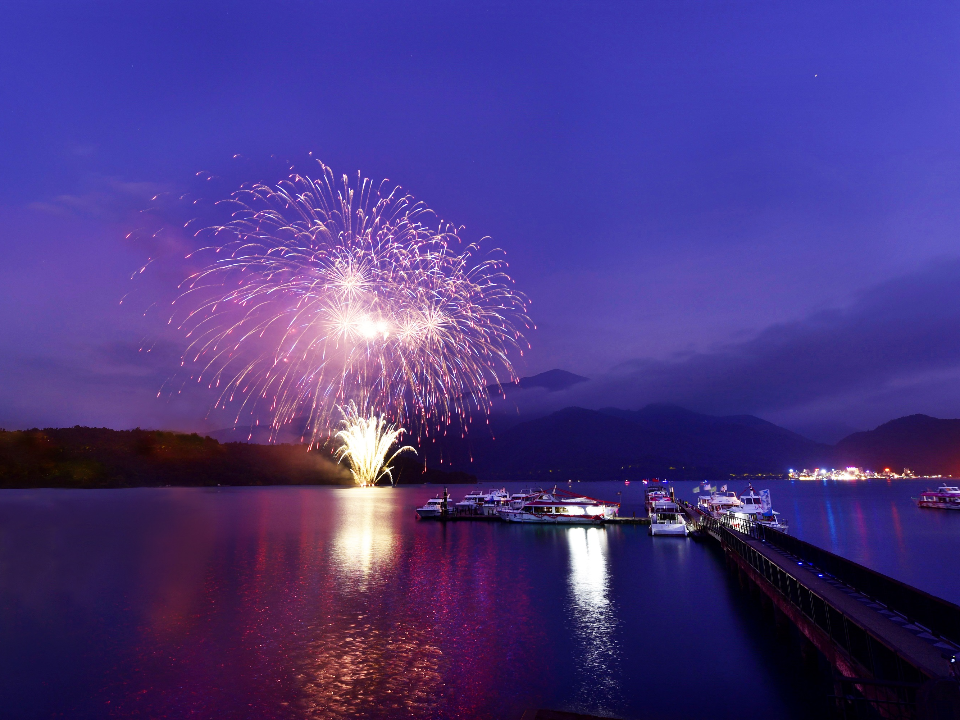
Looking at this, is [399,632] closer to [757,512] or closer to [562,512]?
[562,512]

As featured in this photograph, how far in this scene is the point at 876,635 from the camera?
17656 millimetres

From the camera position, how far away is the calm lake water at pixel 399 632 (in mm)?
24328

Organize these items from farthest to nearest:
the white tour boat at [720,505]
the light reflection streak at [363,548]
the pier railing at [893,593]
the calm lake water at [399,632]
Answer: the white tour boat at [720,505] → the light reflection streak at [363,548] → the calm lake water at [399,632] → the pier railing at [893,593]

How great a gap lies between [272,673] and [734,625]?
27.8m

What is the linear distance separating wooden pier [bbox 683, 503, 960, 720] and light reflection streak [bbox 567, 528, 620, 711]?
916cm

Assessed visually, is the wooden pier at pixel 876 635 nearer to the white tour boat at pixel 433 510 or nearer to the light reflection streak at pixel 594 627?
the light reflection streak at pixel 594 627

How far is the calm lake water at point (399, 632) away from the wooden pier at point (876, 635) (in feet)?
12.5

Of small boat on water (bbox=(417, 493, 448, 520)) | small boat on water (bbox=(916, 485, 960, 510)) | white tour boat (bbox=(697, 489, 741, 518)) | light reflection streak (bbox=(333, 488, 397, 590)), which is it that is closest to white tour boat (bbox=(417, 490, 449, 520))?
small boat on water (bbox=(417, 493, 448, 520))

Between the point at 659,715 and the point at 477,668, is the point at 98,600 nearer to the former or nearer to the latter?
the point at 477,668

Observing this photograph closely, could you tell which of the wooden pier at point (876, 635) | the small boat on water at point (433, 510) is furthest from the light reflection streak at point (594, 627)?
the small boat on water at point (433, 510)

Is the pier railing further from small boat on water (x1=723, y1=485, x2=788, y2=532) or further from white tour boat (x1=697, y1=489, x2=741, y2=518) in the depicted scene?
white tour boat (x1=697, y1=489, x2=741, y2=518)

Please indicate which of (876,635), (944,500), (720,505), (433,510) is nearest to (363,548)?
(433,510)

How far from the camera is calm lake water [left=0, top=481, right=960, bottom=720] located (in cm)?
2433

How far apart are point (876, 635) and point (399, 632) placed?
25.4 meters
